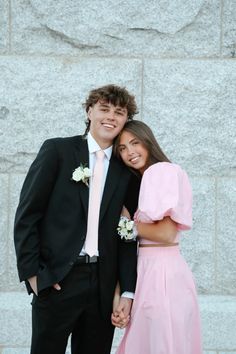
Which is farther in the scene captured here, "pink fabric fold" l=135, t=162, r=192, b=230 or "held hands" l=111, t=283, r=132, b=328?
"held hands" l=111, t=283, r=132, b=328

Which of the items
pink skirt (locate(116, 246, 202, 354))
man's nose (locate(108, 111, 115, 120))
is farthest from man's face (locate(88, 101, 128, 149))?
pink skirt (locate(116, 246, 202, 354))

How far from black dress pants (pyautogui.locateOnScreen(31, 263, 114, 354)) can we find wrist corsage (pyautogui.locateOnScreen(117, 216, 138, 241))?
20cm

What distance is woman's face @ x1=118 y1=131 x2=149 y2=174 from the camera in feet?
10.0

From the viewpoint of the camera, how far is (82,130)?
4.61 metres

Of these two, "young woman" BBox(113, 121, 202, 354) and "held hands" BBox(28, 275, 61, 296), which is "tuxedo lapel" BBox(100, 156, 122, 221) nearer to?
"young woman" BBox(113, 121, 202, 354)

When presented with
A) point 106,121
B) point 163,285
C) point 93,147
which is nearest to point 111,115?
point 106,121

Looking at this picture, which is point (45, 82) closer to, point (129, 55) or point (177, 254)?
point (129, 55)

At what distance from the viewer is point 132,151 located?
10.0 feet

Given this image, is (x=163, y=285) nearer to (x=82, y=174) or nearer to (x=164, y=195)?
(x=164, y=195)

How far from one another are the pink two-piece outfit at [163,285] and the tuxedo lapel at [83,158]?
0.85ft

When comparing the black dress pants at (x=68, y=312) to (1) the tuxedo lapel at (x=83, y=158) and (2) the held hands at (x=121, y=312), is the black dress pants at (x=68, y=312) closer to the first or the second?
(2) the held hands at (x=121, y=312)

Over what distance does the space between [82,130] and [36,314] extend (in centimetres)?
187

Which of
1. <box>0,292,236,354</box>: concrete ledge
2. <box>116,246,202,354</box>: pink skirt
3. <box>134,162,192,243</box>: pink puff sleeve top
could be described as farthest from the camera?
<box>0,292,236,354</box>: concrete ledge

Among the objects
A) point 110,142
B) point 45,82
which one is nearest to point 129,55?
point 45,82
